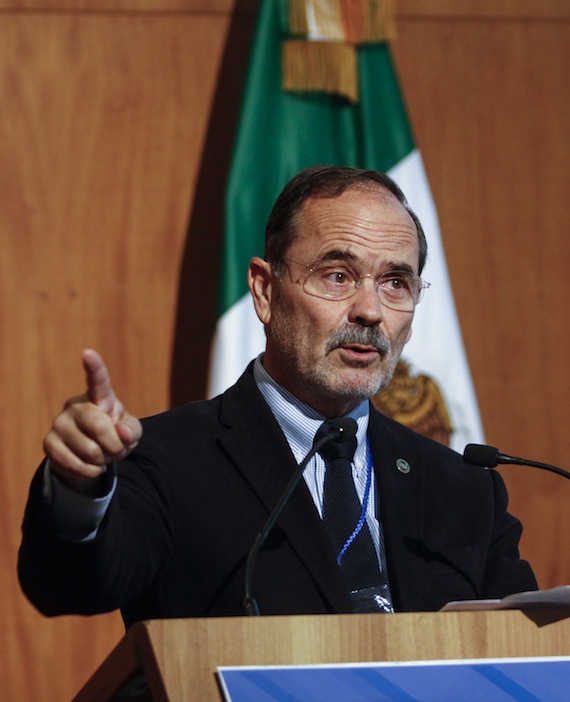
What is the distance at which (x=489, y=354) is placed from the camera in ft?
13.2

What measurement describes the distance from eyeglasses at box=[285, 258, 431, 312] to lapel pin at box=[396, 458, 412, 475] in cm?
31

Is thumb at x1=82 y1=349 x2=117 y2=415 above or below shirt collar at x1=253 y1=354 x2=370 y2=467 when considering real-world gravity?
below

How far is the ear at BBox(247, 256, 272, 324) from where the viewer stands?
238cm

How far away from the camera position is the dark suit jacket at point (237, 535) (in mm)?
1650

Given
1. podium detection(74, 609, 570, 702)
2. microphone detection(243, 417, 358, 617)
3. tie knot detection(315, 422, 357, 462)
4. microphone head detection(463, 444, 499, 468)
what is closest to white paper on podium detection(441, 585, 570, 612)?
podium detection(74, 609, 570, 702)

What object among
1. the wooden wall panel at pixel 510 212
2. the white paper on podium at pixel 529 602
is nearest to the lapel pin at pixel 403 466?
the white paper on podium at pixel 529 602

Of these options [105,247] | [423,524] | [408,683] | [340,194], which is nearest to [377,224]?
[340,194]

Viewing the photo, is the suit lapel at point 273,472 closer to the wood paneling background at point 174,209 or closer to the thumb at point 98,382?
the thumb at point 98,382

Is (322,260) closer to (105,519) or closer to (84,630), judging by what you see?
(105,519)

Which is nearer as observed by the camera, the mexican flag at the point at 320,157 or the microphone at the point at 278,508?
the microphone at the point at 278,508

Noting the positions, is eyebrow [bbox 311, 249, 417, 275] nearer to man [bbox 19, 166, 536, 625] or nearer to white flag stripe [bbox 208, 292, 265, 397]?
man [bbox 19, 166, 536, 625]

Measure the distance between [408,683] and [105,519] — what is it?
533 mm

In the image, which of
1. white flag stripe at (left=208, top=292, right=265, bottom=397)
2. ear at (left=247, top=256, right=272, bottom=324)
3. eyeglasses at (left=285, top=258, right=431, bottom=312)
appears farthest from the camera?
white flag stripe at (left=208, top=292, right=265, bottom=397)

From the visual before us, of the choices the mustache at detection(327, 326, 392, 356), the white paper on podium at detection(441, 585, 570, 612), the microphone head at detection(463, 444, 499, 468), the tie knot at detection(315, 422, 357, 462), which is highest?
the mustache at detection(327, 326, 392, 356)
